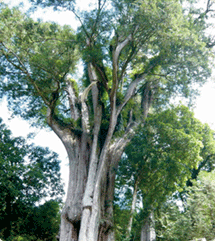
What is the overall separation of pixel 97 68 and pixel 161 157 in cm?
388

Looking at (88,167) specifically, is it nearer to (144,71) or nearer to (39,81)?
(39,81)

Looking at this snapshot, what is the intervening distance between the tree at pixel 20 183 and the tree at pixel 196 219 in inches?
217

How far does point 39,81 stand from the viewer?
9602 mm

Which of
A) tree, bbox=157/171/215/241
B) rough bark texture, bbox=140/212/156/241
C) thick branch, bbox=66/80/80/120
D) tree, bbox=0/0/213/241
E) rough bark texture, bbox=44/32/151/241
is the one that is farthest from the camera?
rough bark texture, bbox=140/212/156/241

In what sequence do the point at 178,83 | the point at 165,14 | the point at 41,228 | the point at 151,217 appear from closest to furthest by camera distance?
the point at 165,14 < the point at 178,83 < the point at 151,217 < the point at 41,228

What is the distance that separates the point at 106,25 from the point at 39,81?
10.3ft

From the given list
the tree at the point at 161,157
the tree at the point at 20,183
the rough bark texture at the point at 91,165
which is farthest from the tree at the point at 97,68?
the tree at the point at 20,183

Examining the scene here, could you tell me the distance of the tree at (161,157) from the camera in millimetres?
9266

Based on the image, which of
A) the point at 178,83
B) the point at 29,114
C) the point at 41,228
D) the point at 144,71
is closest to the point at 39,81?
the point at 29,114

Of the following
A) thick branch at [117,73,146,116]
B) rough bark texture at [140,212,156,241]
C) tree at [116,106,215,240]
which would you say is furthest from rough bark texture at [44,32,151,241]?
rough bark texture at [140,212,156,241]

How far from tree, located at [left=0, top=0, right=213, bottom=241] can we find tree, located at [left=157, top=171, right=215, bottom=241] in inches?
152

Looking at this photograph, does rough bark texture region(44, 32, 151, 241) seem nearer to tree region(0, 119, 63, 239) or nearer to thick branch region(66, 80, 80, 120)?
thick branch region(66, 80, 80, 120)

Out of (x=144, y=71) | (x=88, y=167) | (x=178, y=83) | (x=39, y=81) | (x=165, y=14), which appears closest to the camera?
(x=165, y=14)

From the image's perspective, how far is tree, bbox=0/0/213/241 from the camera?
820 cm
